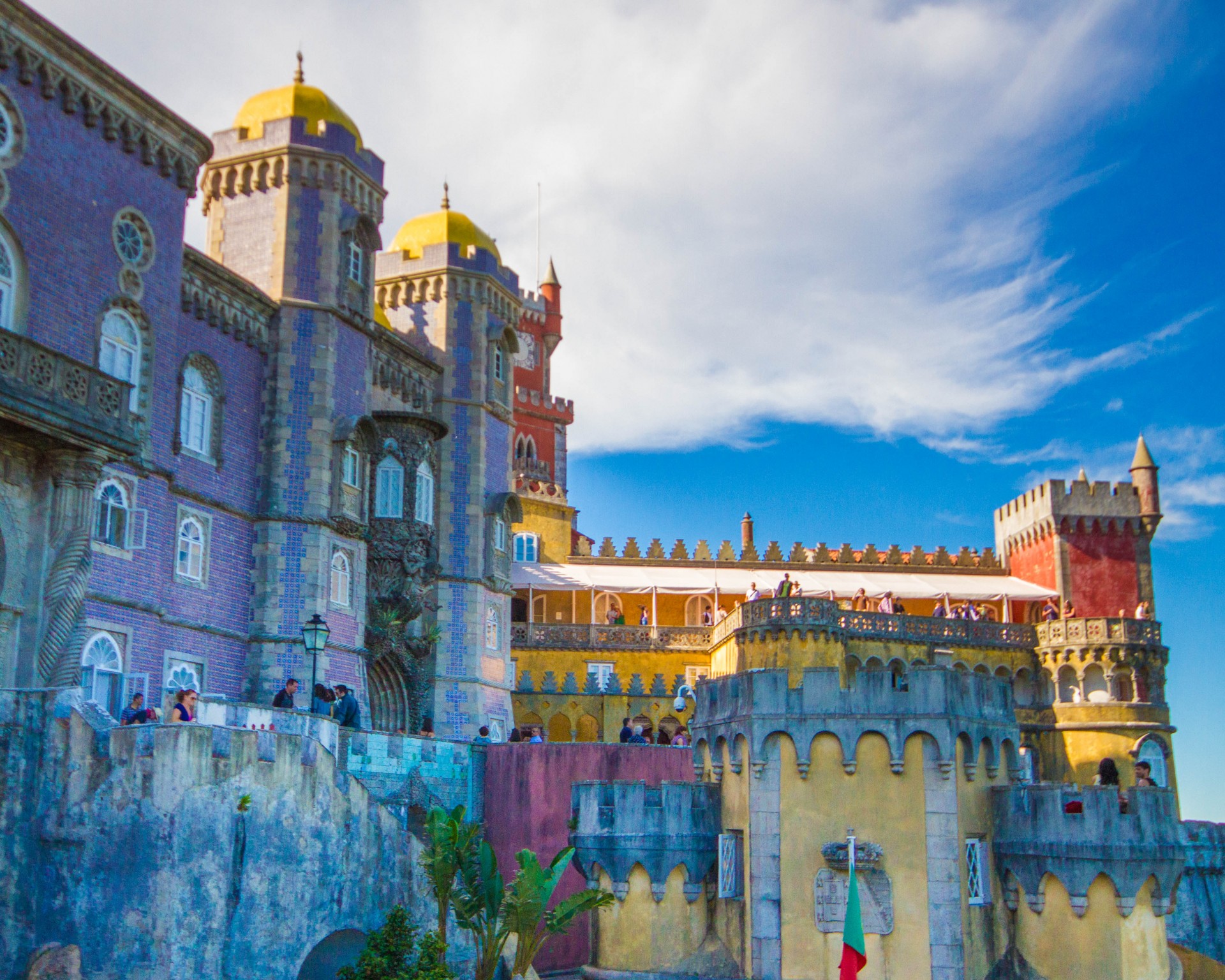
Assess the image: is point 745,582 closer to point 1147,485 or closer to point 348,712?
point 1147,485

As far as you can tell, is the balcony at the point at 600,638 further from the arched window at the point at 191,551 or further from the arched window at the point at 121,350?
the arched window at the point at 121,350

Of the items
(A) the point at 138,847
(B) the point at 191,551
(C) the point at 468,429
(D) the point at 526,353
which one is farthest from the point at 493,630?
(D) the point at 526,353

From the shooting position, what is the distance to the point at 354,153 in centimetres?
3328

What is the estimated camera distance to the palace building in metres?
17.7

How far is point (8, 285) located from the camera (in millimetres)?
22422

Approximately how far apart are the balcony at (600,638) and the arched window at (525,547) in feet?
18.6

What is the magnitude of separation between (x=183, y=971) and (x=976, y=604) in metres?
41.4

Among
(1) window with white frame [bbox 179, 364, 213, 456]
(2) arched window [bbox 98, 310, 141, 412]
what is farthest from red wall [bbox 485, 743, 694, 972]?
(2) arched window [bbox 98, 310, 141, 412]

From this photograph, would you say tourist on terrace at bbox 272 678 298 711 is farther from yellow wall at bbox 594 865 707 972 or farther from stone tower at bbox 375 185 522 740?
Answer: stone tower at bbox 375 185 522 740

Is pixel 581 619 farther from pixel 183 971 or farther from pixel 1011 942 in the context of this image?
pixel 183 971

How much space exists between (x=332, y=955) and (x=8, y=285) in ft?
40.7

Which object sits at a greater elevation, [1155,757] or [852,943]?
[1155,757]

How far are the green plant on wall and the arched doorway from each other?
29 cm

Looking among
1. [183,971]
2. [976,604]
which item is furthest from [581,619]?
[183,971]
